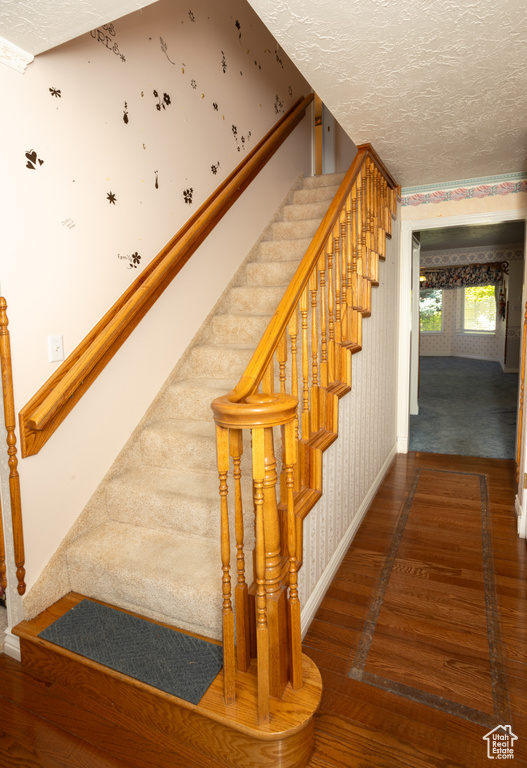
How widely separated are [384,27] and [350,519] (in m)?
2.37

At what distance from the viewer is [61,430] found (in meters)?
2.05

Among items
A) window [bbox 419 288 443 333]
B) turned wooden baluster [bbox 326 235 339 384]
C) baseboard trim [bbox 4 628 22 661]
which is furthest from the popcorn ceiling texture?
window [bbox 419 288 443 333]

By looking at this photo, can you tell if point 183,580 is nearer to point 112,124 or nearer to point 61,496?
point 61,496

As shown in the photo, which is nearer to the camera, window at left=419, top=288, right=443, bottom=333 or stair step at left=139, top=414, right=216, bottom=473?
stair step at left=139, top=414, right=216, bottom=473

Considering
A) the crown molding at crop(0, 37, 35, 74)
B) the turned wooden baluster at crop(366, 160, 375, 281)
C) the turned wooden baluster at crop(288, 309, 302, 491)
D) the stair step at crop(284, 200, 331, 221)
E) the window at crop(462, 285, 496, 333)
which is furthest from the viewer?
the window at crop(462, 285, 496, 333)

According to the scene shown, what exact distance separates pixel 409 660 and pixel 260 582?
36.4 inches

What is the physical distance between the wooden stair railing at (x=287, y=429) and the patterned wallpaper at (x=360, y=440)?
0.71 feet

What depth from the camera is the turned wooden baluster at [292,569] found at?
57.5 inches

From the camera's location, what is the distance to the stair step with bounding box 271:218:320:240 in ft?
12.3

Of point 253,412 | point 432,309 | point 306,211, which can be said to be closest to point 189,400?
point 253,412

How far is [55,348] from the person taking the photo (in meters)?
2.00

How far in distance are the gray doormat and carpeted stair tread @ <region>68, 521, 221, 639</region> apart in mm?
59

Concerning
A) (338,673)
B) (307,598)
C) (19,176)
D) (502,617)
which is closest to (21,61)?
(19,176)

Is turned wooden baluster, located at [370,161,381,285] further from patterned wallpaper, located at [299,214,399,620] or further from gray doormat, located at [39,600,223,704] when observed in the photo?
gray doormat, located at [39,600,223,704]
